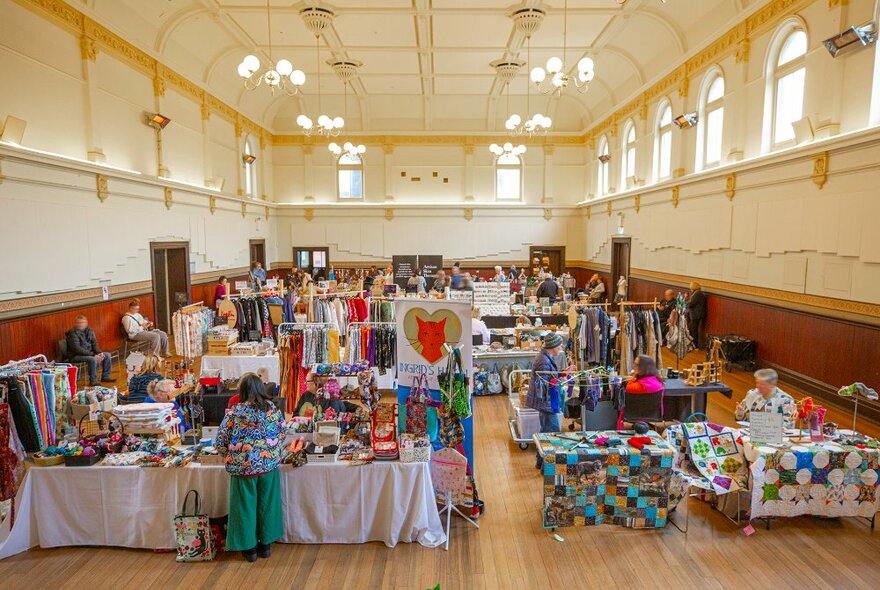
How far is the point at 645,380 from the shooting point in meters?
5.36

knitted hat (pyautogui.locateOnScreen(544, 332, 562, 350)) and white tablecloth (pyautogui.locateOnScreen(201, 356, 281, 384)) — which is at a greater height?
knitted hat (pyautogui.locateOnScreen(544, 332, 562, 350))

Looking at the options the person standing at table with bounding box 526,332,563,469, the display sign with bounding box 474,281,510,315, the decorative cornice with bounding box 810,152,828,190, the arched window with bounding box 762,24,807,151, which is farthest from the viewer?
the display sign with bounding box 474,281,510,315

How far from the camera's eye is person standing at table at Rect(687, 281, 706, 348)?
1027cm

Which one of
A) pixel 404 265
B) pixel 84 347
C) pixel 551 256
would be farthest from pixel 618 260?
pixel 84 347

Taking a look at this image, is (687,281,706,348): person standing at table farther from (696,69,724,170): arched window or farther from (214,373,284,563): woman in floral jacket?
(214,373,284,563): woman in floral jacket

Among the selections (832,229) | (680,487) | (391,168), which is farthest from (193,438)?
(391,168)

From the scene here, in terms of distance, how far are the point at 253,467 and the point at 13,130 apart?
22.4 feet

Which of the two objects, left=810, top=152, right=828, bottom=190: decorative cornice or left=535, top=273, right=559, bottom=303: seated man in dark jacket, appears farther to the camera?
left=535, top=273, right=559, bottom=303: seated man in dark jacket

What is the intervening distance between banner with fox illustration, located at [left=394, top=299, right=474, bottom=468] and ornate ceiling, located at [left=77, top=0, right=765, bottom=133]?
5424 mm

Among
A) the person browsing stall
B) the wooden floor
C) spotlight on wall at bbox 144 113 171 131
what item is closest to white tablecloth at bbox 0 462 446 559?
the wooden floor

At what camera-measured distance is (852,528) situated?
4238mm

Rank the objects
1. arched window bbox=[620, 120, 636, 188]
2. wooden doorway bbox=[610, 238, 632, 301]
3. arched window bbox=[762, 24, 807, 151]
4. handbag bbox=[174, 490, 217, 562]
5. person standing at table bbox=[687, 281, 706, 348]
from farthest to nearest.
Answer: wooden doorway bbox=[610, 238, 632, 301]
arched window bbox=[620, 120, 636, 188]
person standing at table bbox=[687, 281, 706, 348]
arched window bbox=[762, 24, 807, 151]
handbag bbox=[174, 490, 217, 562]

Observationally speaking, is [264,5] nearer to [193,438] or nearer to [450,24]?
[450,24]

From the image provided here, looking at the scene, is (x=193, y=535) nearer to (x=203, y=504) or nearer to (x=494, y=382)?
(x=203, y=504)
